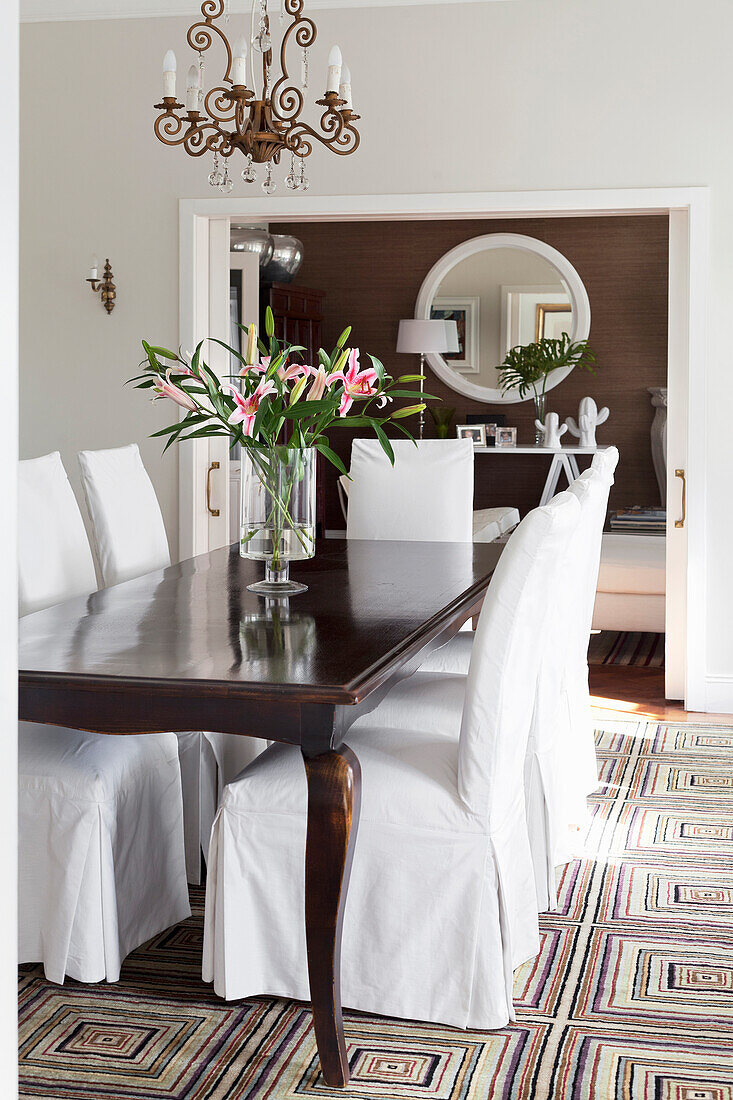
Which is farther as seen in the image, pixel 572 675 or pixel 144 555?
pixel 144 555

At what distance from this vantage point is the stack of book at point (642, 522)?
22.1 ft

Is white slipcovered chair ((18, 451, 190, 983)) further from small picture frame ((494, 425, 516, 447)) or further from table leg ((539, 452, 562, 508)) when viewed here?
small picture frame ((494, 425, 516, 447))

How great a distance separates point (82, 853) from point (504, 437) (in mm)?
6107

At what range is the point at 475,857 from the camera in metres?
2.20

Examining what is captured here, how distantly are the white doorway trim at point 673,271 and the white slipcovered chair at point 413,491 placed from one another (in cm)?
103

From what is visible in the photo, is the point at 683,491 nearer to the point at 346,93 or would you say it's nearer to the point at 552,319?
the point at 346,93

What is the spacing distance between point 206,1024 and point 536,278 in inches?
266

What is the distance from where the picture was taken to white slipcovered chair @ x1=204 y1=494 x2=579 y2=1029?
7.16ft

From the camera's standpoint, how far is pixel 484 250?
829 cm

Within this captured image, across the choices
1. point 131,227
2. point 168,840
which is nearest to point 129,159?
point 131,227

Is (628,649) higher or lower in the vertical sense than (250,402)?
lower

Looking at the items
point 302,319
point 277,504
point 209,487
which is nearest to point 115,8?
point 209,487

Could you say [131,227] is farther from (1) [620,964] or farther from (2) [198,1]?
(1) [620,964]

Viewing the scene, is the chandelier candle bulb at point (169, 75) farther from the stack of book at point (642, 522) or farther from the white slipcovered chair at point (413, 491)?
the stack of book at point (642, 522)
